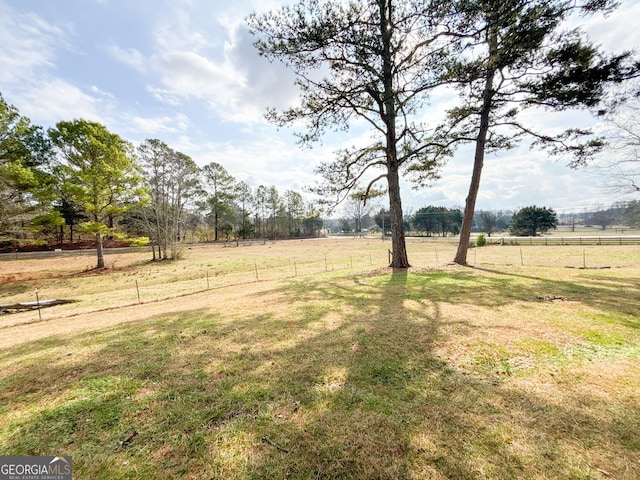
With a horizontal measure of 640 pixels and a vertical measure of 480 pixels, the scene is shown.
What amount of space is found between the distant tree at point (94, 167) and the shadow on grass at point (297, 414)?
17726 mm

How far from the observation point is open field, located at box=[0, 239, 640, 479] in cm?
189

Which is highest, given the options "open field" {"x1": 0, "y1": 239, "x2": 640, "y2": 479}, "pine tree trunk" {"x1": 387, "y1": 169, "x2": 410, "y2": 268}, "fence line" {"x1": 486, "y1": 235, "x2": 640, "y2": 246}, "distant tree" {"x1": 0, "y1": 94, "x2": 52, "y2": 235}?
"distant tree" {"x1": 0, "y1": 94, "x2": 52, "y2": 235}

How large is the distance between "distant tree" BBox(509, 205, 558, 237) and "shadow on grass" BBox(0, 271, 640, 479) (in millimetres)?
59404

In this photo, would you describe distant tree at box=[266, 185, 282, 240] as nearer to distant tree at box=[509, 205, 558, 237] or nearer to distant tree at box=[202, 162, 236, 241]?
distant tree at box=[202, 162, 236, 241]

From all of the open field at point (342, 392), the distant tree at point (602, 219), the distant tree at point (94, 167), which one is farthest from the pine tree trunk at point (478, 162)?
the distant tree at point (602, 219)

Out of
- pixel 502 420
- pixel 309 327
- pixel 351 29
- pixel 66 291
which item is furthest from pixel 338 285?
pixel 66 291

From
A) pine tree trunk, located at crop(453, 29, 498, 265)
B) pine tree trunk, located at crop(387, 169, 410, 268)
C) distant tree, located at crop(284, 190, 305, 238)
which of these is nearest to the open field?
pine tree trunk, located at crop(387, 169, 410, 268)

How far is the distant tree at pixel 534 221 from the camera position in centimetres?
4725

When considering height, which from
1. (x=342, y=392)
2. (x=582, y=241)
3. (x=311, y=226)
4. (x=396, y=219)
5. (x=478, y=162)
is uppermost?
(x=478, y=162)

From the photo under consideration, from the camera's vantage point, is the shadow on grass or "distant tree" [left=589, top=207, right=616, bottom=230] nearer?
the shadow on grass

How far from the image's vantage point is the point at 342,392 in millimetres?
2754

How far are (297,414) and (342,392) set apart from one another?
58cm

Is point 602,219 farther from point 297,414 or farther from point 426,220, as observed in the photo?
point 297,414

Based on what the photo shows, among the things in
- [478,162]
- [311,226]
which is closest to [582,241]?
[478,162]
